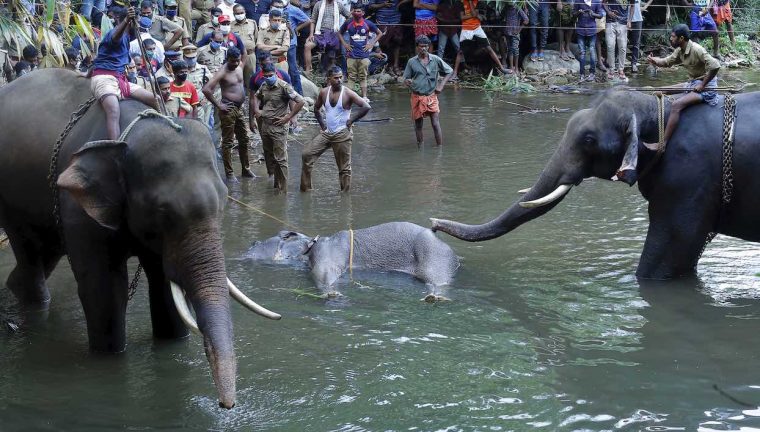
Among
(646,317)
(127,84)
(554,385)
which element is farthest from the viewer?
(646,317)

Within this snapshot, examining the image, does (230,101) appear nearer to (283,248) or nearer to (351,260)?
(283,248)

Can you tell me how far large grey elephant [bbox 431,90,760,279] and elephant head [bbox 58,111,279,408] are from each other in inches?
126

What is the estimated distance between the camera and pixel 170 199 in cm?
582

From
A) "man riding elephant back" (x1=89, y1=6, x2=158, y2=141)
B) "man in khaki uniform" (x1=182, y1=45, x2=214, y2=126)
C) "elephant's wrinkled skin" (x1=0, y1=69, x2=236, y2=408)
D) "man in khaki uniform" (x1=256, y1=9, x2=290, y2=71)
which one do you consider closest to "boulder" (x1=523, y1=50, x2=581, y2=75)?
"man in khaki uniform" (x1=256, y1=9, x2=290, y2=71)

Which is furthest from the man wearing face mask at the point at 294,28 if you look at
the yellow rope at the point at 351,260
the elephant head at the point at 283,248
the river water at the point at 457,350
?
the yellow rope at the point at 351,260

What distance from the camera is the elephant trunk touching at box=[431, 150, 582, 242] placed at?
323 inches

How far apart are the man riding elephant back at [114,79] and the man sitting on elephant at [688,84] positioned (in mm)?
3677

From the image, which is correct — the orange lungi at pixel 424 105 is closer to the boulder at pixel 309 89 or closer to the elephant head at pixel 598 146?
the boulder at pixel 309 89

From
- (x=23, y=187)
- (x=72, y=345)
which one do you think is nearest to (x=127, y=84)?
(x=23, y=187)

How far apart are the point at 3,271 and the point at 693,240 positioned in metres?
6.04

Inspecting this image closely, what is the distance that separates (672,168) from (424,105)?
670 centimetres

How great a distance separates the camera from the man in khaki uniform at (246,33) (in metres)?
15.5

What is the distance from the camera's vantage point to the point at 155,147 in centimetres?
598

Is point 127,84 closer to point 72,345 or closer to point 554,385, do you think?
point 72,345
